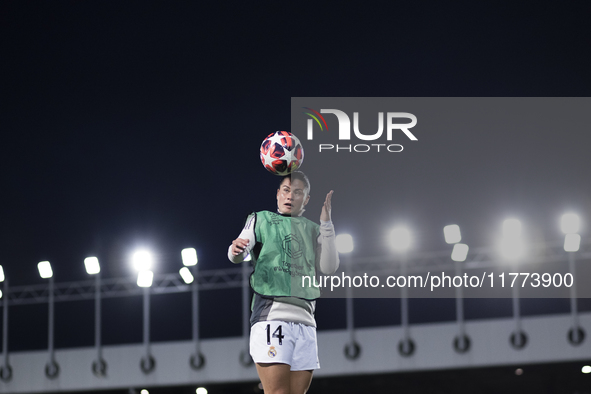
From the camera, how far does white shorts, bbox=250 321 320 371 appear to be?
14.6 feet

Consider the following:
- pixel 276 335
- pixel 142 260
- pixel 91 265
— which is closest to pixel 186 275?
pixel 142 260

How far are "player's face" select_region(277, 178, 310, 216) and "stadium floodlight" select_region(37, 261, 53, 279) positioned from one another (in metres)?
19.4

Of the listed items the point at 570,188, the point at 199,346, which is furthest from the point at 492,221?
the point at 199,346

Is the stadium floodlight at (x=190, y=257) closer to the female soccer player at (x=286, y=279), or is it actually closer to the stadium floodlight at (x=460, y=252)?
the stadium floodlight at (x=460, y=252)

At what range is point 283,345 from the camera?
4.46 metres

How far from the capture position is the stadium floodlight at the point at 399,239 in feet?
51.0

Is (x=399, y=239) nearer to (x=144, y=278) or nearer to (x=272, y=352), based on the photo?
(x=144, y=278)

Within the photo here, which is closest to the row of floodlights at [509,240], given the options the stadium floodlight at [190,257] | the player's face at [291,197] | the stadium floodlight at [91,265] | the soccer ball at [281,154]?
the stadium floodlight at [190,257]

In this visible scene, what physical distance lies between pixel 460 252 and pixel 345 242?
6.43 m

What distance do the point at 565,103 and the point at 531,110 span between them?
1975 millimetres

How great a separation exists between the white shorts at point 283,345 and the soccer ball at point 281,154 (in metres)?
1.18

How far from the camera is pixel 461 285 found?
22.8ft

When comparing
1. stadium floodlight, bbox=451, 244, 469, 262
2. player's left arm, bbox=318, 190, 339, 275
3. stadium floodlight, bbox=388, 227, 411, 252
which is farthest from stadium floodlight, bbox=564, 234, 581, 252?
player's left arm, bbox=318, 190, 339, 275

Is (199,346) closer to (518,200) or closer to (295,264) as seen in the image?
(518,200)
